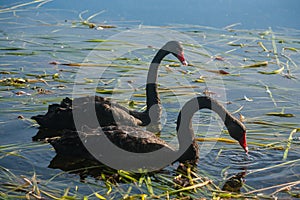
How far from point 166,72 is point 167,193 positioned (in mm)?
4066

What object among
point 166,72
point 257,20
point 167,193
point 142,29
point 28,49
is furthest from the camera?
point 257,20

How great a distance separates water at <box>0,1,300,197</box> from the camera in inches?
214

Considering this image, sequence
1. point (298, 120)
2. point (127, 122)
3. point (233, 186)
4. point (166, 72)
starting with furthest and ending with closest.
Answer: point (166, 72)
point (298, 120)
point (127, 122)
point (233, 186)

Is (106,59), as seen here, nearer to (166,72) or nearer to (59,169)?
(166,72)

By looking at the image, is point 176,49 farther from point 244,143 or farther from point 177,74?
point 244,143

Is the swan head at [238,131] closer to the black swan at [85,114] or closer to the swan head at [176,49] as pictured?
the black swan at [85,114]

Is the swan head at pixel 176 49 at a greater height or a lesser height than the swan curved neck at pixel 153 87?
greater

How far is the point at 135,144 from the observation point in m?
5.40

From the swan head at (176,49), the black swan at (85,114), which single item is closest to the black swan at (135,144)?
the black swan at (85,114)

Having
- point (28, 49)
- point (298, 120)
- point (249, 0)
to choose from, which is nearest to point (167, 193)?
point (298, 120)

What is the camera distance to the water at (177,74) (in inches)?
214

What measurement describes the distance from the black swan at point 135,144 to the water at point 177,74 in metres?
0.17

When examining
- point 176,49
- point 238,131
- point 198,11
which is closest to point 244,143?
→ point 238,131

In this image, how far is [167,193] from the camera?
462 cm
